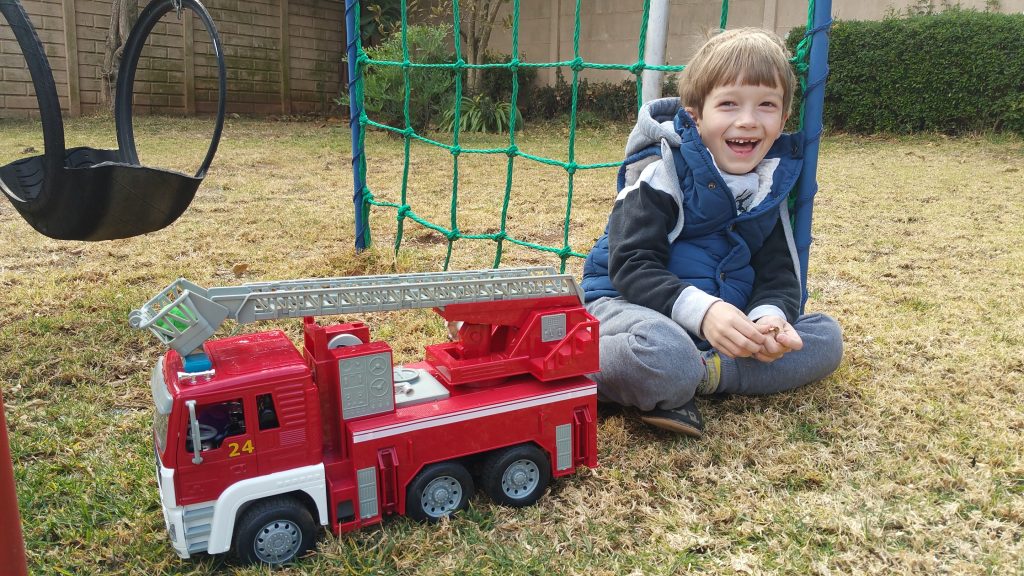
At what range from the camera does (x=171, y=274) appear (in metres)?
3.20

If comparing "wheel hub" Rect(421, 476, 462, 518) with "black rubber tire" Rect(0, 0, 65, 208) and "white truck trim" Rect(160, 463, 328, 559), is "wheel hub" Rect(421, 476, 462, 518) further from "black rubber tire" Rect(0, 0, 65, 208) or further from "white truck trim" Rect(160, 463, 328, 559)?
"black rubber tire" Rect(0, 0, 65, 208)

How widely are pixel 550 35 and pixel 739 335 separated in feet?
33.4

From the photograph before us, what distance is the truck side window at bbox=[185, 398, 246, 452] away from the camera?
135 cm

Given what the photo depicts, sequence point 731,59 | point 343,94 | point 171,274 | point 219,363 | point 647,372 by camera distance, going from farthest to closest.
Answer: point 343,94 → point 171,274 → point 731,59 → point 647,372 → point 219,363

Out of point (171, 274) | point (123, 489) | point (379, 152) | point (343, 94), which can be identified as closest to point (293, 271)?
point (171, 274)

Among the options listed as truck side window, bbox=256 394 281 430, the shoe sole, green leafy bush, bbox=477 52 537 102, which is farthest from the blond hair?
green leafy bush, bbox=477 52 537 102

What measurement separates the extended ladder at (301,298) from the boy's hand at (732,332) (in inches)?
16.6

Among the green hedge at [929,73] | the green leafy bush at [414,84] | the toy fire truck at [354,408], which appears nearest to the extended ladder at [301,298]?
the toy fire truck at [354,408]

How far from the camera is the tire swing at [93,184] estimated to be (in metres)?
1.36

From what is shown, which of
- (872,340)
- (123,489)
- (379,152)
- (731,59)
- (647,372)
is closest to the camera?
(123,489)

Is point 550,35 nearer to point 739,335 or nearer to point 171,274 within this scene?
point 171,274

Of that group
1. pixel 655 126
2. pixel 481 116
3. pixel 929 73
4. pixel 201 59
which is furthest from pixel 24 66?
pixel 929 73

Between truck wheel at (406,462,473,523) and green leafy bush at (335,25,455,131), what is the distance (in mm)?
7195

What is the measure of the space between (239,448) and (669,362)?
968 mm
